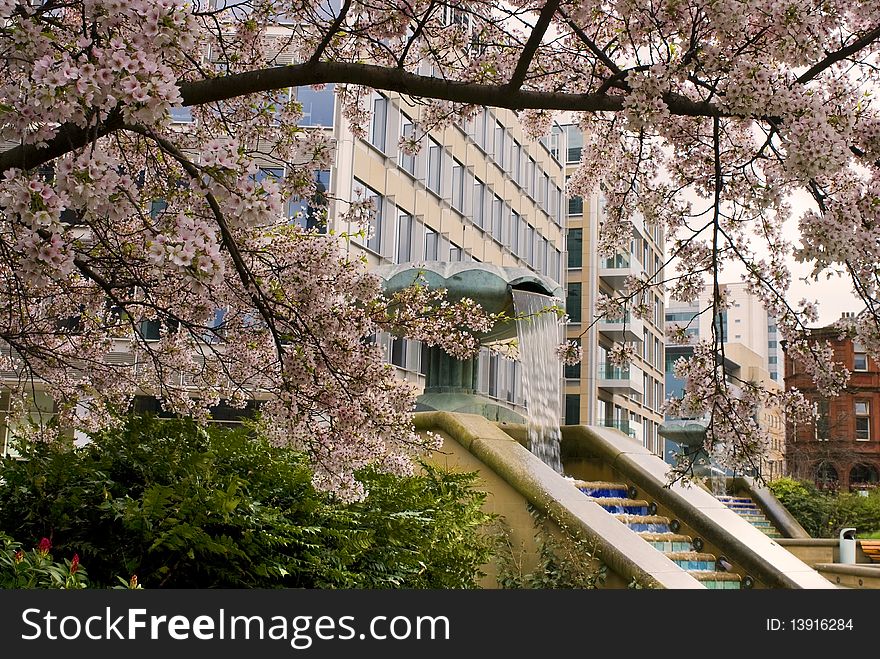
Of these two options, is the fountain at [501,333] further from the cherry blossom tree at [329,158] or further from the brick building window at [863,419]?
the brick building window at [863,419]

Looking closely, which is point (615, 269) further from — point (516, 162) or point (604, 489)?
point (604, 489)

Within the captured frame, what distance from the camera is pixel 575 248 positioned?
51.4 meters

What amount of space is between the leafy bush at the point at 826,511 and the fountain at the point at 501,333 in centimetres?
1061

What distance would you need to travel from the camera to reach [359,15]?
6281mm

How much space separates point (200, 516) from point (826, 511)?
1957cm

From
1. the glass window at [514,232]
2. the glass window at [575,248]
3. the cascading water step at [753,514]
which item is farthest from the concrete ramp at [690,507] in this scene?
the glass window at [575,248]

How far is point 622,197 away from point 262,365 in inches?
121

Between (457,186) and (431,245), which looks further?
(457,186)

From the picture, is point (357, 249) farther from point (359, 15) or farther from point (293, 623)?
point (293, 623)

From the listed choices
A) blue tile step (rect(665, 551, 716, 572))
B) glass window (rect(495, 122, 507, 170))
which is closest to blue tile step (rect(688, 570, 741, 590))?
blue tile step (rect(665, 551, 716, 572))

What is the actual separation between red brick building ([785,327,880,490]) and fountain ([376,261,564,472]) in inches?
860

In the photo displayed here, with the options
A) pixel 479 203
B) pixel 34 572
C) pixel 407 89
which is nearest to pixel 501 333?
pixel 407 89

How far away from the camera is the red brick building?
36.7 metres

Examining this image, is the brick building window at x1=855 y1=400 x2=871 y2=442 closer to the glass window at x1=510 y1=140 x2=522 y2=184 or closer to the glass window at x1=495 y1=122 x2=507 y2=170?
the glass window at x1=510 y1=140 x2=522 y2=184
